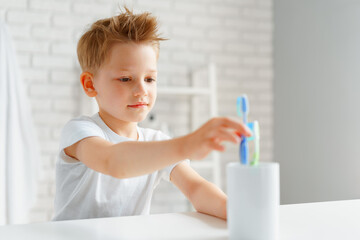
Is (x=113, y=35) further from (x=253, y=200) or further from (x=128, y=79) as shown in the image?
(x=253, y=200)

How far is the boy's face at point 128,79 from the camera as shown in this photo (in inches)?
36.4

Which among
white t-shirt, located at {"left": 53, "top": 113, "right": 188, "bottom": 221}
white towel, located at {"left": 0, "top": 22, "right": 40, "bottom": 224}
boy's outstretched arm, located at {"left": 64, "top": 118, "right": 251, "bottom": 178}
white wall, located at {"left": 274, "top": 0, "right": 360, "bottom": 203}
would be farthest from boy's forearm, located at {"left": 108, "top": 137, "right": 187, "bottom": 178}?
white wall, located at {"left": 274, "top": 0, "right": 360, "bottom": 203}

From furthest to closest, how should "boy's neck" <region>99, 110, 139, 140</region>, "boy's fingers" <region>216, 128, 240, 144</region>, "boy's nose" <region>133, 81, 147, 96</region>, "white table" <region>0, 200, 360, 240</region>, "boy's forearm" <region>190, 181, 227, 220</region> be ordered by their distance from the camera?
"boy's neck" <region>99, 110, 139, 140</region>, "boy's nose" <region>133, 81, 147, 96</region>, "boy's forearm" <region>190, 181, 227, 220</region>, "white table" <region>0, 200, 360, 240</region>, "boy's fingers" <region>216, 128, 240, 144</region>

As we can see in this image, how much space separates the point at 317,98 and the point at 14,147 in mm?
1656

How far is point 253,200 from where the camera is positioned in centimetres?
55

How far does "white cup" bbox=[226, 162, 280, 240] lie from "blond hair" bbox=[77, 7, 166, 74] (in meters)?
0.50

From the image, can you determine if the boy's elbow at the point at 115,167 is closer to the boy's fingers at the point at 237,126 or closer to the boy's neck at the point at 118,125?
the boy's fingers at the point at 237,126

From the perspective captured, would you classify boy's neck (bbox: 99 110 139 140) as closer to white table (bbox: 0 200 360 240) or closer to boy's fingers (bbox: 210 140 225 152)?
white table (bbox: 0 200 360 240)

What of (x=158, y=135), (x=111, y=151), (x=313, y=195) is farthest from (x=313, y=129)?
(x=111, y=151)

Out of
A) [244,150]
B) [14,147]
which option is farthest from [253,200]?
[14,147]

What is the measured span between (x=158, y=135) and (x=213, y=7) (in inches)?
66.2

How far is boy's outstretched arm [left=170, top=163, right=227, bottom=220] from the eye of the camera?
79cm

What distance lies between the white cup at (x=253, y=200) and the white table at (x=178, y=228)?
7 cm

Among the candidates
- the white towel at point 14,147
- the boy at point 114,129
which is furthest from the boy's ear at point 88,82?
the white towel at point 14,147
